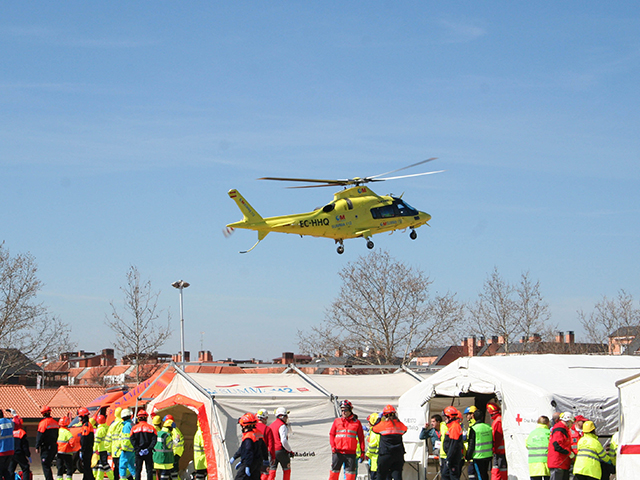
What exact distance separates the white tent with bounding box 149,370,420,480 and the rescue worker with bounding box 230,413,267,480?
5.08m

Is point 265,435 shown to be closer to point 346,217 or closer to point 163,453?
point 163,453

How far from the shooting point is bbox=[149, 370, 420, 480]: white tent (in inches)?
624

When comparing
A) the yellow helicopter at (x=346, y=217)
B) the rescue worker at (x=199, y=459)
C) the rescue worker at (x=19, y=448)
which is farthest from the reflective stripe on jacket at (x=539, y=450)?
the yellow helicopter at (x=346, y=217)

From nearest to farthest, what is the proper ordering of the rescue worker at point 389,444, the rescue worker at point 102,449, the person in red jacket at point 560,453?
the person in red jacket at point 560,453 → the rescue worker at point 389,444 → the rescue worker at point 102,449

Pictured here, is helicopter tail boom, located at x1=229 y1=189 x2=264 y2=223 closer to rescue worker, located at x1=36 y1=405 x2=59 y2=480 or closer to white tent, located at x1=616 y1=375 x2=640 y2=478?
rescue worker, located at x1=36 y1=405 x2=59 y2=480

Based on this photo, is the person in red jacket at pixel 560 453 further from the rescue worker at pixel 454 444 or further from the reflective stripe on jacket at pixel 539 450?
the rescue worker at pixel 454 444

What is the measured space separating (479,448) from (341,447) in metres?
2.46

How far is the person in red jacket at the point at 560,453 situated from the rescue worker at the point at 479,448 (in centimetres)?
177

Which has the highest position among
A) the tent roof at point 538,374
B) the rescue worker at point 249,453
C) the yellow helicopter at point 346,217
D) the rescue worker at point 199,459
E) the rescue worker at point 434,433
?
the yellow helicopter at point 346,217

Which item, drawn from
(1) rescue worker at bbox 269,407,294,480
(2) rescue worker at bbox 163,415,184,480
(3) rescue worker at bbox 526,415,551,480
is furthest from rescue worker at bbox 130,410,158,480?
(3) rescue worker at bbox 526,415,551,480

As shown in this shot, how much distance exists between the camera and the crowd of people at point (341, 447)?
34.7 ft

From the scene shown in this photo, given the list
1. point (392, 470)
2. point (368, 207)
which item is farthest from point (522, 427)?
point (368, 207)

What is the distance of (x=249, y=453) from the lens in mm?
10281

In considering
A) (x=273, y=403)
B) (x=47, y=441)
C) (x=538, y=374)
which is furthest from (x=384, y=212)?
(x=47, y=441)
